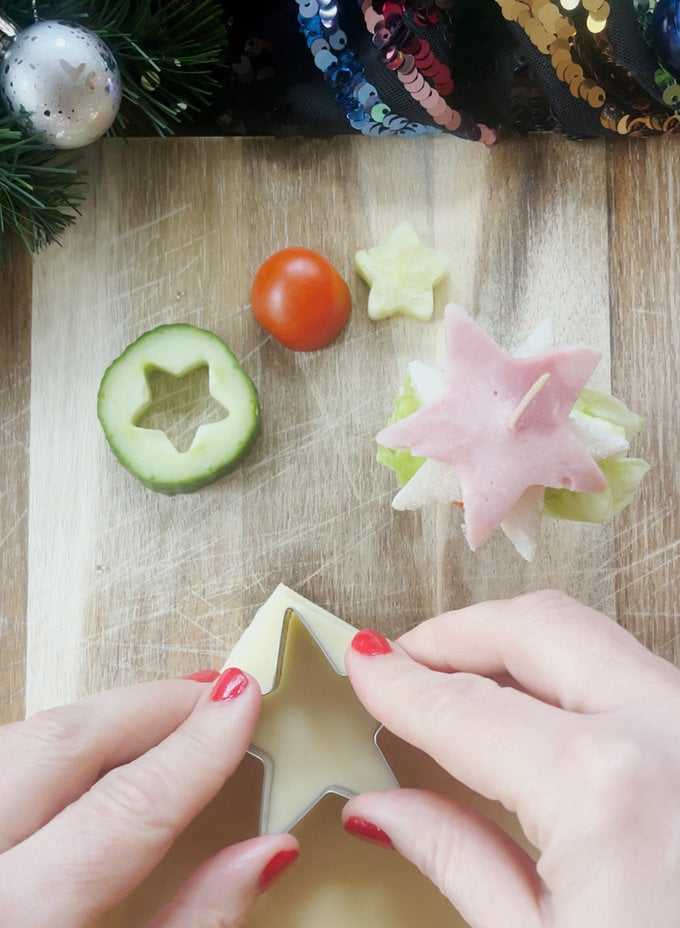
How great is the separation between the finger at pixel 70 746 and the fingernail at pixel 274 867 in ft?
0.52

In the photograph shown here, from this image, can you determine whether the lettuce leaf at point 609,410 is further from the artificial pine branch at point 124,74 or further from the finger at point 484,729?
the artificial pine branch at point 124,74

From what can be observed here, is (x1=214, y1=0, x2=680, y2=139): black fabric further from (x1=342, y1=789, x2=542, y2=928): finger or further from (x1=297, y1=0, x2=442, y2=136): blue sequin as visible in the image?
(x1=342, y1=789, x2=542, y2=928): finger

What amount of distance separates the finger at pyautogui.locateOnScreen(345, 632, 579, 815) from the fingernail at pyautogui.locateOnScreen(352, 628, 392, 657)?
0.07 m

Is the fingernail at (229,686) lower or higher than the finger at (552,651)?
lower

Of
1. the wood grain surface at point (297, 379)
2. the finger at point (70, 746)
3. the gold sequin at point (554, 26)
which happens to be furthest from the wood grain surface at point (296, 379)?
the finger at point (70, 746)

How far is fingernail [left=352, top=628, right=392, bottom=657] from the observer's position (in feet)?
2.81

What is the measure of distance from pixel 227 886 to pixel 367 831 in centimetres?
16

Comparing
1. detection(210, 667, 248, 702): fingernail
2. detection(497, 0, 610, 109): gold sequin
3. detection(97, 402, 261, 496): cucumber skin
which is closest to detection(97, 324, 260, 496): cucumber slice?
detection(97, 402, 261, 496): cucumber skin

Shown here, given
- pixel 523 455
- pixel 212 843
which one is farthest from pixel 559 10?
pixel 212 843

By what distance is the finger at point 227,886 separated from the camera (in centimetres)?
74

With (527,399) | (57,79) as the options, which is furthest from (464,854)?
(57,79)

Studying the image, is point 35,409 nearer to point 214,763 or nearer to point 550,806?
point 214,763

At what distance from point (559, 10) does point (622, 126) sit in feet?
0.56

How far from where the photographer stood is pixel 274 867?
2.66 feet
